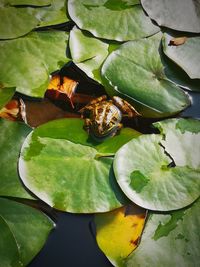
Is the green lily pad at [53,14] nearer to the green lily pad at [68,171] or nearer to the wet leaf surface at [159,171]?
the green lily pad at [68,171]

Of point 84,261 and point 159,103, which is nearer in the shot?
point 84,261

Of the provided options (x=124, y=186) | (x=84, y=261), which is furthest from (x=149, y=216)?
(x=84, y=261)

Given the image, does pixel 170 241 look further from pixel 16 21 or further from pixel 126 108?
pixel 16 21

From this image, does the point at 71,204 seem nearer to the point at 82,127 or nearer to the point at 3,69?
the point at 82,127

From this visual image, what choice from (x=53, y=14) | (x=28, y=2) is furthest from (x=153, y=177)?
(x=28, y=2)

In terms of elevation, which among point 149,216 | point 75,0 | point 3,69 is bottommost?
point 149,216

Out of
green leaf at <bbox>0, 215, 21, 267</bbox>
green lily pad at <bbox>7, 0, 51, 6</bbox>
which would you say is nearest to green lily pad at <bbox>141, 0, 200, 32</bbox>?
green lily pad at <bbox>7, 0, 51, 6</bbox>

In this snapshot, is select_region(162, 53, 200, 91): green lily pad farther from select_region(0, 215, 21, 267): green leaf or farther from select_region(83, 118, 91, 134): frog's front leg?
select_region(0, 215, 21, 267): green leaf
